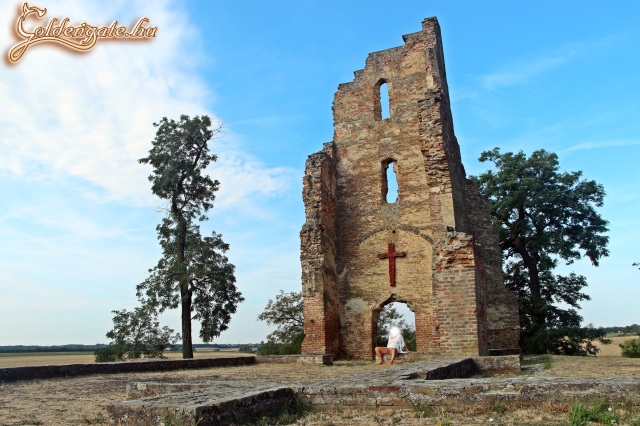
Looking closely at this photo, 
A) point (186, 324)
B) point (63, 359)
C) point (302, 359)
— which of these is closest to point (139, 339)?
point (186, 324)

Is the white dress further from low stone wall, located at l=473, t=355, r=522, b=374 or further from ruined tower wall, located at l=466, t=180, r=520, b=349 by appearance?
ruined tower wall, located at l=466, t=180, r=520, b=349

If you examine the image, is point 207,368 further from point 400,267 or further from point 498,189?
point 498,189

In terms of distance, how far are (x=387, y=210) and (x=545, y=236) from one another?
9.75 metres

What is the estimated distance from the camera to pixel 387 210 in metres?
15.6

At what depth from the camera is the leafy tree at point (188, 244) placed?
19.8 m

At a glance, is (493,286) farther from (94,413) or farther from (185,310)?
(94,413)

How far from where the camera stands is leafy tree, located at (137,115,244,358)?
19.8 metres

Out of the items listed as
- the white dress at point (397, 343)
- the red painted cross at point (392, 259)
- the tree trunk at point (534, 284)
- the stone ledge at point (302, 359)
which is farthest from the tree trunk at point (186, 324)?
the tree trunk at point (534, 284)

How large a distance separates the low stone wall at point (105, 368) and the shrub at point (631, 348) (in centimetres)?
1638

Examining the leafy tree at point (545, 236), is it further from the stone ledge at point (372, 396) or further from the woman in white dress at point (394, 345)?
the stone ledge at point (372, 396)

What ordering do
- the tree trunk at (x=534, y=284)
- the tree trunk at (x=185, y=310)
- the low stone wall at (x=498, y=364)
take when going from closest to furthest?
the low stone wall at (x=498, y=364) → the tree trunk at (x=185, y=310) → the tree trunk at (x=534, y=284)

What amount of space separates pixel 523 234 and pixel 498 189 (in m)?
2.36

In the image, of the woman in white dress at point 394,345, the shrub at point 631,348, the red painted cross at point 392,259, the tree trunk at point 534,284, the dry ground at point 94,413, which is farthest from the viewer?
the tree trunk at point 534,284

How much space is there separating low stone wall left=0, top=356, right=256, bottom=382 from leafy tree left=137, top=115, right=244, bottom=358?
7009 millimetres
